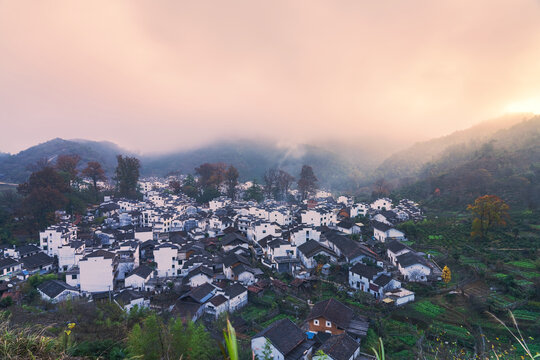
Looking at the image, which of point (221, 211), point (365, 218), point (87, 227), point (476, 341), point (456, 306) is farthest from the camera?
point (221, 211)

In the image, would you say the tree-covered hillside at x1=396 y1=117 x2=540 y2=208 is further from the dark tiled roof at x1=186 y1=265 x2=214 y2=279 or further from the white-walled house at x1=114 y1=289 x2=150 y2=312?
the white-walled house at x1=114 y1=289 x2=150 y2=312

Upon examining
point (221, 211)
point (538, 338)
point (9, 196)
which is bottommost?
point (538, 338)

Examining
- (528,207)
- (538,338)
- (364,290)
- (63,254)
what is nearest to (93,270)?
(63,254)

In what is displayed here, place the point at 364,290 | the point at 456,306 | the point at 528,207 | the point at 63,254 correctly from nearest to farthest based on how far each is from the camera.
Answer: the point at 456,306
the point at 364,290
the point at 63,254
the point at 528,207

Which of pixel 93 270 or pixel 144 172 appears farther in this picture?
pixel 144 172

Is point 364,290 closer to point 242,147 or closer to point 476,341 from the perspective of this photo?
point 476,341

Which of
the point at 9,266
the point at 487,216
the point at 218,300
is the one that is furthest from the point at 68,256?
the point at 487,216

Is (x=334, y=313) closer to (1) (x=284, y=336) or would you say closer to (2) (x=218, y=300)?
(1) (x=284, y=336)
